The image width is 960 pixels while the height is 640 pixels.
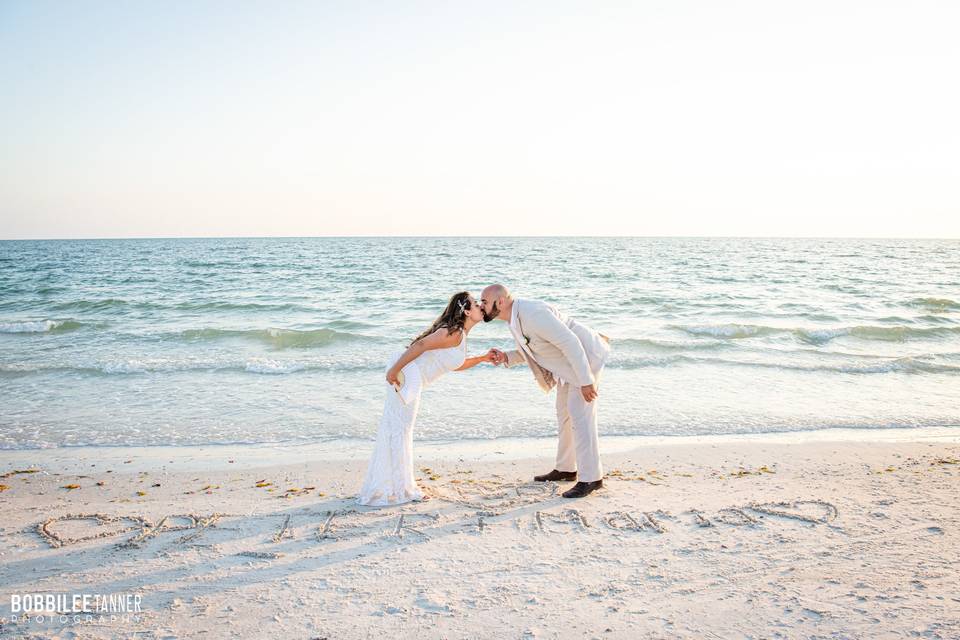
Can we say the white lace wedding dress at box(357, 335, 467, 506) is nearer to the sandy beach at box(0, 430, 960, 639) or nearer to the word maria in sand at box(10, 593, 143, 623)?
the sandy beach at box(0, 430, 960, 639)

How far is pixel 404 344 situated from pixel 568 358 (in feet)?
31.6

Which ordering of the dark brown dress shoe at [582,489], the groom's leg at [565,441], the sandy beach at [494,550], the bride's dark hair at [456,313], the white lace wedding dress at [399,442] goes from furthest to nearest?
the groom's leg at [565,441], the dark brown dress shoe at [582,489], the white lace wedding dress at [399,442], the bride's dark hair at [456,313], the sandy beach at [494,550]

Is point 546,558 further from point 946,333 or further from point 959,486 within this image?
point 946,333

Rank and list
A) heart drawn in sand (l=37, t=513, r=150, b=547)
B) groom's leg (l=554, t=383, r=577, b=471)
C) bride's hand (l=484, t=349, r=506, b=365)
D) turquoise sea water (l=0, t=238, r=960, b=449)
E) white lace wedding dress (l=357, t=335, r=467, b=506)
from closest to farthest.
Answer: heart drawn in sand (l=37, t=513, r=150, b=547), white lace wedding dress (l=357, t=335, r=467, b=506), bride's hand (l=484, t=349, r=506, b=365), groom's leg (l=554, t=383, r=577, b=471), turquoise sea water (l=0, t=238, r=960, b=449)

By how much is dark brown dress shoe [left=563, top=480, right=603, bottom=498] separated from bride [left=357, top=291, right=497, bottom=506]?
50.9 inches

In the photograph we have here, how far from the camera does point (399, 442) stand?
527 centimetres

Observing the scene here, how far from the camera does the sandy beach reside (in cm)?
337

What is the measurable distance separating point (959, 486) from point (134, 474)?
7888 mm

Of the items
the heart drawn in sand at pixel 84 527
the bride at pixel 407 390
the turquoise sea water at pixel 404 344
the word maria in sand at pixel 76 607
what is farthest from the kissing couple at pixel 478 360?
the turquoise sea water at pixel 404 344

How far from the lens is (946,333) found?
1636 centimetres

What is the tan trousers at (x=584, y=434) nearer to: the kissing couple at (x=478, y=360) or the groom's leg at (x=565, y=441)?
the kissing couple at (x=478, y=360)

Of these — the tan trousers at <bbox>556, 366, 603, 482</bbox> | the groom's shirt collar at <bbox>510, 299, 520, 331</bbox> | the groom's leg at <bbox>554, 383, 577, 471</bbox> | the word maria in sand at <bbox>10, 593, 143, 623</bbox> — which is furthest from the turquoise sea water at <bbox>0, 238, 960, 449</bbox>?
the word maria in sand at <bbox>10, 593, 143, 623</bbox>

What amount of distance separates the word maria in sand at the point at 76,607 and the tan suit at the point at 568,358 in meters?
3.30

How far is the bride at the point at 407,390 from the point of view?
5.12 metres
